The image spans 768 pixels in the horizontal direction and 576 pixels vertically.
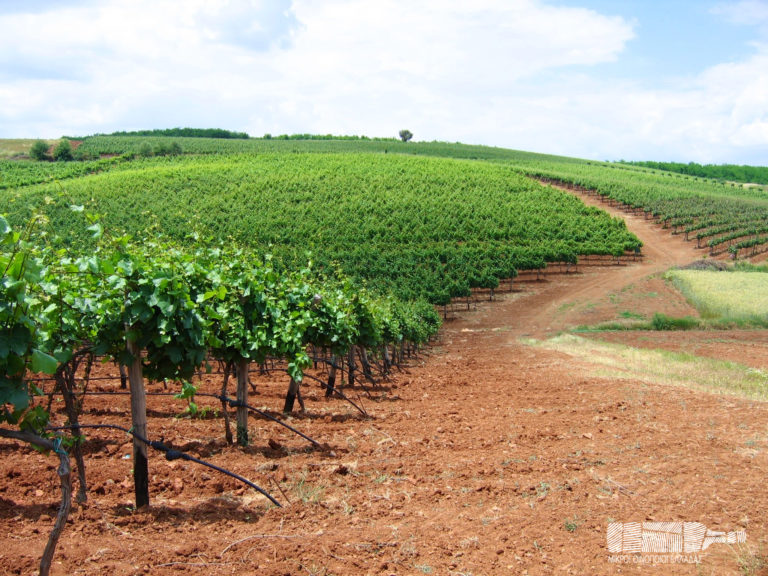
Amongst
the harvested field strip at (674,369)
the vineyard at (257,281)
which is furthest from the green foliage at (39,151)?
the harvested field strip at (674,369)

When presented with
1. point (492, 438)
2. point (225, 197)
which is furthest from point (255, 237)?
point (492, 438)

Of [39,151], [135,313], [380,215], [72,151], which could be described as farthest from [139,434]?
[72,151]

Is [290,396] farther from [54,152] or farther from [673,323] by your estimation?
[54,152]

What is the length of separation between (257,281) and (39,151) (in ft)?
358

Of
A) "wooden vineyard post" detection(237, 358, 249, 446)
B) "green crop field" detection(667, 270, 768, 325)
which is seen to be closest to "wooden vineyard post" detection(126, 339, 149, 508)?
"wooden vineyard post" detection(237, 358, 249, 446)

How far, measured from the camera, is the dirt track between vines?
220 inches

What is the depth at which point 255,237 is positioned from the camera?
52.3 m

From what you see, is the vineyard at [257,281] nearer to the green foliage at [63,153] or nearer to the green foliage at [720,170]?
the green foliage at [63,153]

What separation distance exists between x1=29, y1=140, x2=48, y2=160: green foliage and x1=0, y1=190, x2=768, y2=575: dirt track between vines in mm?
103312

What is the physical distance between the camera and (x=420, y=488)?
302 inches

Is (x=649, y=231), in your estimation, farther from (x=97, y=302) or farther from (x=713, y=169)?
(x=713, y=169)

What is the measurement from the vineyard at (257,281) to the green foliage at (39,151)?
7.49 m

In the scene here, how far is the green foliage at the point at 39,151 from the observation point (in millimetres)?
101844

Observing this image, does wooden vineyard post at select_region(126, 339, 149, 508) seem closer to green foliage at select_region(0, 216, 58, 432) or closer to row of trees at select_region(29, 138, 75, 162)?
green foliage at select_region(0, 216, 58, 432)
